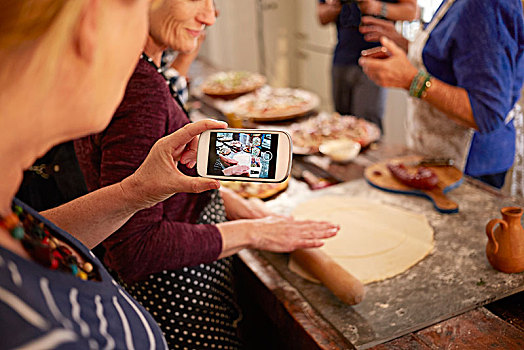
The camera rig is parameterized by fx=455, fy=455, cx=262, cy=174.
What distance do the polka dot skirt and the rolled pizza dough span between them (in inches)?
10.0

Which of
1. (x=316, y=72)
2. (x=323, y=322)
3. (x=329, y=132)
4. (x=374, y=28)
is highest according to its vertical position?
(x=374, y=28)

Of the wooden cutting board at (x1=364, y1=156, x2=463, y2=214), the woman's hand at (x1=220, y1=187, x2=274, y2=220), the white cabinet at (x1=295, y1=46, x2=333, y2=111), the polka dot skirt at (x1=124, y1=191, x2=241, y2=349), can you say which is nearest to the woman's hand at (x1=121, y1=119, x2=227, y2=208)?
the polka dot skirt at (x1=124, y1=191, x2=241, y2=349)

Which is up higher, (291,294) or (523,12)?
(523,12)

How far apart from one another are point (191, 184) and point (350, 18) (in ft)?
5.10

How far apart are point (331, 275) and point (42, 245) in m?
0.85

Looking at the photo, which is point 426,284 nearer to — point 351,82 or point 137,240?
point 137,240

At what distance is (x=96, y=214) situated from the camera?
3.06 feet

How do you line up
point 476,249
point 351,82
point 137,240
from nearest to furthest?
1. point 137,240
2. point 476,249
3. point 351,82

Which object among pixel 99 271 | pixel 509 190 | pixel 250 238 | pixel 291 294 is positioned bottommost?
pixel 509 190

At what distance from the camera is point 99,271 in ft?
2.18

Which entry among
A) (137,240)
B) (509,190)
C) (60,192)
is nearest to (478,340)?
(137,240)

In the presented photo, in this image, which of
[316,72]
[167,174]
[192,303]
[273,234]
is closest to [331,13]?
[273,234]

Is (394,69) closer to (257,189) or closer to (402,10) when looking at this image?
(402,10)

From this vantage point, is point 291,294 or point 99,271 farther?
point 291,294
